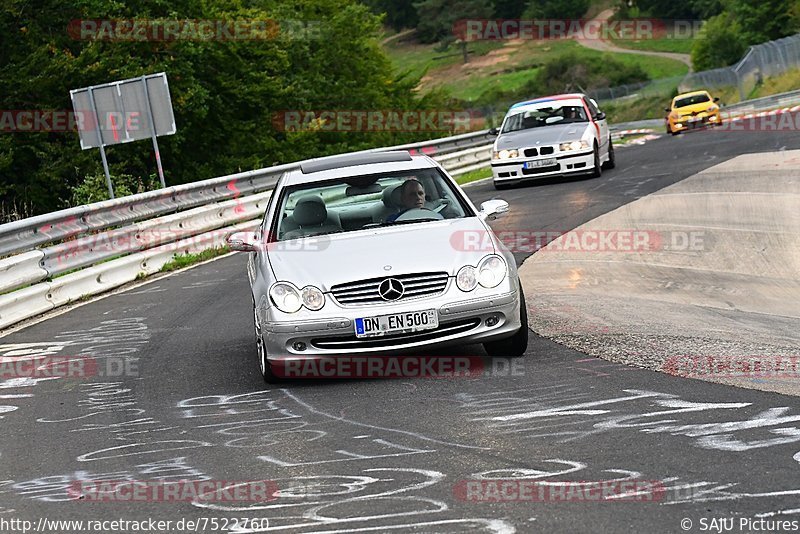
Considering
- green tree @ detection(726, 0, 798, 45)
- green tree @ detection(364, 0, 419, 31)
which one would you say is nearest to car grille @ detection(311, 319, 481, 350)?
green tree @ detection(726, 0, 798, 45)

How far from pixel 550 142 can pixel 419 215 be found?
46.8ft

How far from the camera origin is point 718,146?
2839 cm

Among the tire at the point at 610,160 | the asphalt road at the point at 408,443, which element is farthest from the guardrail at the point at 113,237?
the tire at the point at 610,160

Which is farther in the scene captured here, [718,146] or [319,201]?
[718,146]

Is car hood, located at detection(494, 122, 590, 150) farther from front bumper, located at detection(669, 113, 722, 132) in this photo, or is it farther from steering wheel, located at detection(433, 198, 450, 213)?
front bumper, located at detection(669, 113, 722, 132)

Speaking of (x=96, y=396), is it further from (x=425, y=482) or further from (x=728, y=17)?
(x=728, y=17)

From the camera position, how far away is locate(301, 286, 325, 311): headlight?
8.26 metres

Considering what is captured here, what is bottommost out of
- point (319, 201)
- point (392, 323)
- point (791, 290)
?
point (791, 290)

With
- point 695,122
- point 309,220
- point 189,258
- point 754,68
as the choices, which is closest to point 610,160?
point 189,258

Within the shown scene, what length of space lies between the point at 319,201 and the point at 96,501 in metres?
4.00

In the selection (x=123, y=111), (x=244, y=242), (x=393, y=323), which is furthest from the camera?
(x=123, y=111)

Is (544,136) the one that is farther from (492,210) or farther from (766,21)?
(766,21)

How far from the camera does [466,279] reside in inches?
330

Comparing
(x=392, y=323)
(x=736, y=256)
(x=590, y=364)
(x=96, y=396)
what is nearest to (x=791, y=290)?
(x=736, y=256)
